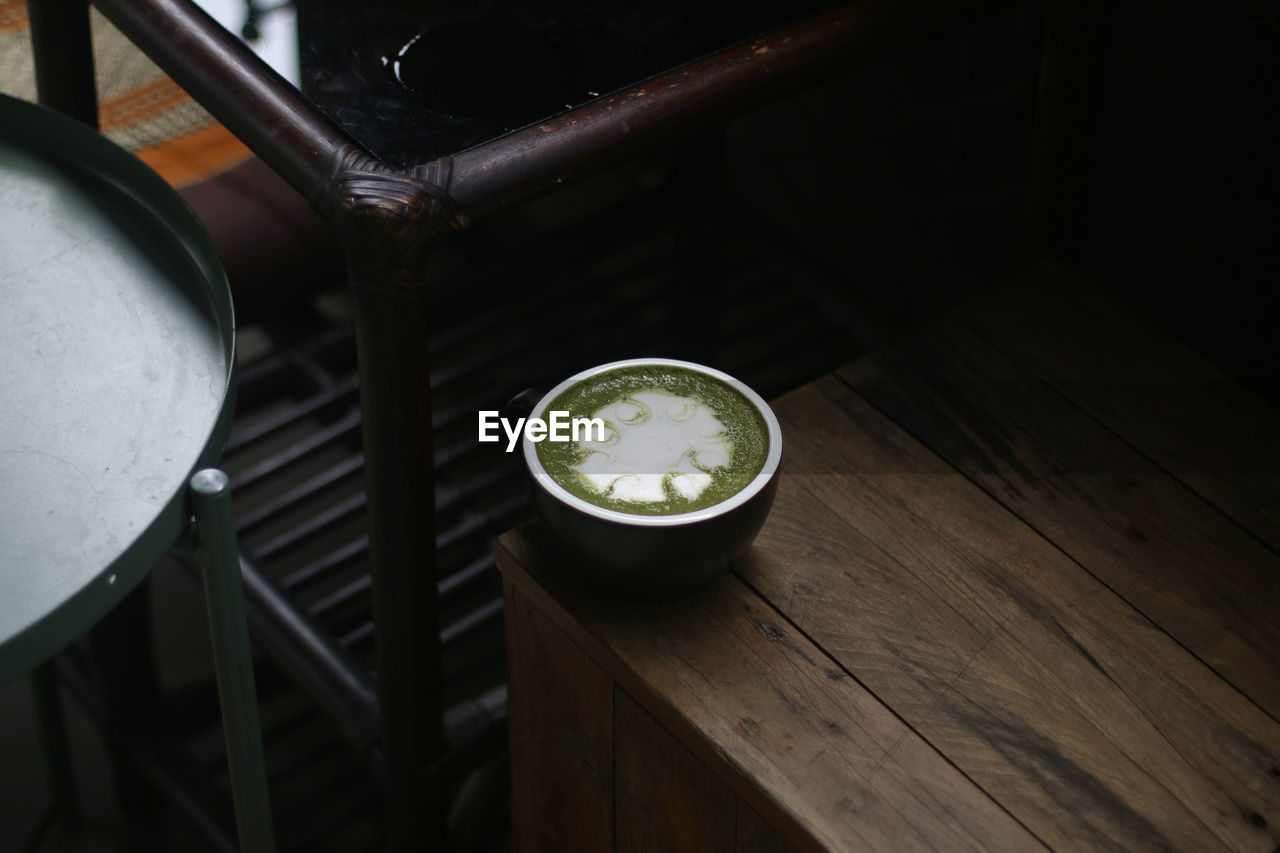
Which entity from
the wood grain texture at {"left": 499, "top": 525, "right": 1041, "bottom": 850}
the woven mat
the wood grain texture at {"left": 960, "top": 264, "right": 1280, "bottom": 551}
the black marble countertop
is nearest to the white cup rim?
the wood grain texture at {"left": 499, "top": 525, "right": 1041, "bottom": 850}

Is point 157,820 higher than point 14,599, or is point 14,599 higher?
point 14,599

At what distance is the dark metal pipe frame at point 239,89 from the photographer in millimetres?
1115

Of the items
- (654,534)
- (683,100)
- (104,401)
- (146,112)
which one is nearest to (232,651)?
(104,401)

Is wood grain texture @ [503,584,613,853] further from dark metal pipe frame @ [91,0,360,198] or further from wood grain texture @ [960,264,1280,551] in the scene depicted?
wood grain texture @ [960,264,1280,551]

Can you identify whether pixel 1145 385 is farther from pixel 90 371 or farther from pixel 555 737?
pixel 90 371

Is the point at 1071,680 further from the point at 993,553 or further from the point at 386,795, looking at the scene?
the point at 386,795

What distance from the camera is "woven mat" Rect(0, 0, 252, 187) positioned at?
199 centimetres

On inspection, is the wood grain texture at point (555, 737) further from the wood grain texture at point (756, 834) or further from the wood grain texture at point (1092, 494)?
the wood grain texture at point (1092, 494)

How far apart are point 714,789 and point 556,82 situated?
67cm

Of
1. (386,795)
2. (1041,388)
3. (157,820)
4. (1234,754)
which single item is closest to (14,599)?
(386,795)

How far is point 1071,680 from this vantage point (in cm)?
114

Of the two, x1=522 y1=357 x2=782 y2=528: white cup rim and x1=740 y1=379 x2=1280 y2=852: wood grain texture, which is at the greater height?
x1=522 y1=357 x2=782 y2=528: white cup rim

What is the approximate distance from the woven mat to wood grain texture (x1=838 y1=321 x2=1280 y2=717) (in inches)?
43.6

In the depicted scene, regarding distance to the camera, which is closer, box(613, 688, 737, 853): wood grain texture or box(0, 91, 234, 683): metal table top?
box(0, 91, 234, 683): metal table top
